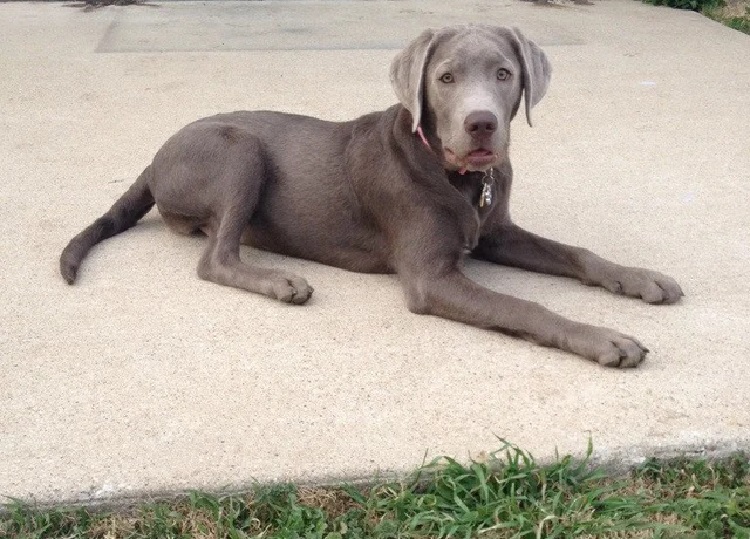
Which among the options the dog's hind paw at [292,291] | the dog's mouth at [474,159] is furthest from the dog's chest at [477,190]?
the dog's hind paw at [292,291]

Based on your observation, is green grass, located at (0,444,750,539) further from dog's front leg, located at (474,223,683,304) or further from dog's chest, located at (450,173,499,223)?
dog's chest, located at (450,173,499,223)

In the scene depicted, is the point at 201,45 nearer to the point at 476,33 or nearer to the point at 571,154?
the point at 571,154

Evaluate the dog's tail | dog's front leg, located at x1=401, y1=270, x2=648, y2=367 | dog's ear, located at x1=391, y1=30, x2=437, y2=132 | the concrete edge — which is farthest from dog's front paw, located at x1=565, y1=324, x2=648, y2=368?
the dog's tail

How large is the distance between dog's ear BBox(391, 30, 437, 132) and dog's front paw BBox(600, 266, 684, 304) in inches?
35.4

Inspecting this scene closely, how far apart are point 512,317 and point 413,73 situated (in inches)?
37.0

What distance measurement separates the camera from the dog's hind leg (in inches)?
138

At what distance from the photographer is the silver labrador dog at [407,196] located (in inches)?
128

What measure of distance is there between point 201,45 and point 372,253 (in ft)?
14.3

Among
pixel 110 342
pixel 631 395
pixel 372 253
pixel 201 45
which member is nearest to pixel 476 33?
pixel 372 253

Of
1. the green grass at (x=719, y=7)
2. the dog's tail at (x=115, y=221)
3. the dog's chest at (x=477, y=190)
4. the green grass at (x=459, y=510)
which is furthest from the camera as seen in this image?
the green grass at (x=719, y=7)

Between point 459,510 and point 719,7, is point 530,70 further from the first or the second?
point 719,7

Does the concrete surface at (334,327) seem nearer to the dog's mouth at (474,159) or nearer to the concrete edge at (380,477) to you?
the concrete edge at (380,477)

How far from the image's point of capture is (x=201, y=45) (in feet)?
24.9

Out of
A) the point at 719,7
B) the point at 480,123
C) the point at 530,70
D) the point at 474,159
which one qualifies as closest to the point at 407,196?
the point at 474,159
